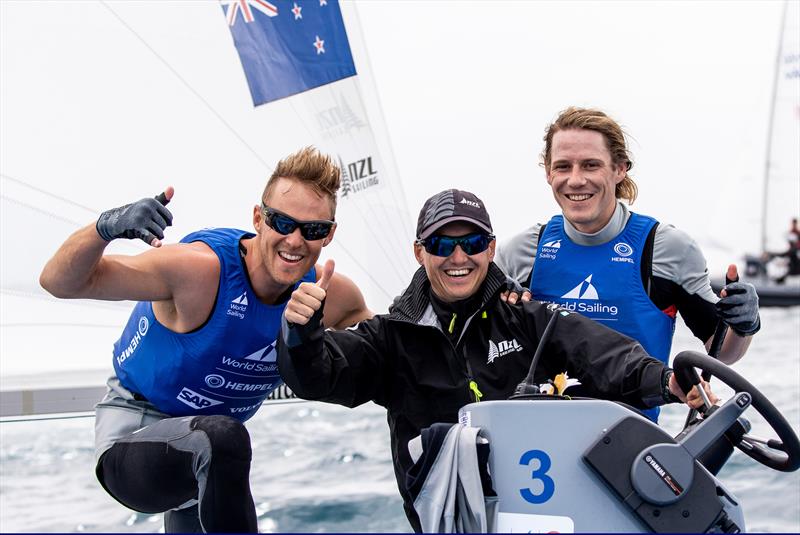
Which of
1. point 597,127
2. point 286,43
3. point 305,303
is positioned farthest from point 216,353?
point 286,43

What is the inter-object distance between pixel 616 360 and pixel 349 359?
2.04ft

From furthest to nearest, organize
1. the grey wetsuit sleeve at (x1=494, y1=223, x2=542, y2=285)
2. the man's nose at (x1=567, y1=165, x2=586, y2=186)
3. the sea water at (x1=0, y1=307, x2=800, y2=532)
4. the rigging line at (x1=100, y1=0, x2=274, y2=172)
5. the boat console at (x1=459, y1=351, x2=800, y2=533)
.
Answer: the sea water at (x1=0, y1=307, x2=800, y2=532) → the rigging line at (x1=100, y1=0, x2=274, y2=172) → the grey wetsuit sleeve at (x1=494, y1=223, x2=542, y2=285) → the man's nose at (x1=567, y1=165, x2=586, y2=186) → the boat console at (x1=459, y1=351, x2=800, y2=533)

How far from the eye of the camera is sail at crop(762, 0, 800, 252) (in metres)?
15.3

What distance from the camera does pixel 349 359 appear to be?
2211 millimetres

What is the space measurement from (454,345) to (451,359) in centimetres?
4

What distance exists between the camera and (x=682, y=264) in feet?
8.42

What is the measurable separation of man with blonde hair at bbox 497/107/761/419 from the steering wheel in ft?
2.15

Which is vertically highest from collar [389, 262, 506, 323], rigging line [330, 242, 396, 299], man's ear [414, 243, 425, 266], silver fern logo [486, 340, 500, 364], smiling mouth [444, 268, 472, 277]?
man's ear [414, 243, 425, 266]

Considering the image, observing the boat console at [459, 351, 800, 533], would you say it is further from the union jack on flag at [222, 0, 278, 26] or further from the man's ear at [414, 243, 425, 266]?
the union jack on flag at [222, 0, 278, 26]

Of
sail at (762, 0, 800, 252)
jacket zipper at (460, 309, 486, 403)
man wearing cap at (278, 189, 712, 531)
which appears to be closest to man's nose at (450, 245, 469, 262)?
man wearing cap at (278, 189, 712, 531)

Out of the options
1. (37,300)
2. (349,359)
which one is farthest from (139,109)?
(349,359)

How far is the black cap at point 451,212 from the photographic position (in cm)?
221

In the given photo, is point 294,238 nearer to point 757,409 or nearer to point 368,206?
point 757,409

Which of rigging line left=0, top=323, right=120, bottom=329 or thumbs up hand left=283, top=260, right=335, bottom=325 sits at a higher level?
thumbs up hand left=283, top=260, right=335, bottom=325
